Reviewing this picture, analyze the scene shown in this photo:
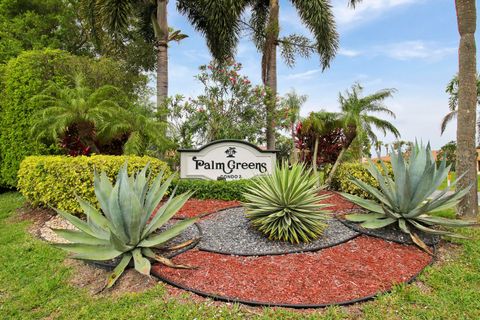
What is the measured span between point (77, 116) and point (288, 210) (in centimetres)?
644

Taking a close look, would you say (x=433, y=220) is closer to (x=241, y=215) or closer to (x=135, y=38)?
(x=241, y=215)

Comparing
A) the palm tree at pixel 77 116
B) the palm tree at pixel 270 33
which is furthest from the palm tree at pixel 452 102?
the palm tree at pixel 77 116

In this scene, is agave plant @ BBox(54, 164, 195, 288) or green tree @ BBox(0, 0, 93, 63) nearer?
agave plant @ BBox(54, 164, 195, 288)

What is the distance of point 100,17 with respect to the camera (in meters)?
11.4

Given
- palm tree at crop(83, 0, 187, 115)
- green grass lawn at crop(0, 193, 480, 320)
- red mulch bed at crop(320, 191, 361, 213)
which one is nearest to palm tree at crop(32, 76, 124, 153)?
palm tree at crop(83, 0, 187, 115)

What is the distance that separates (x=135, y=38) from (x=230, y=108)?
807cm

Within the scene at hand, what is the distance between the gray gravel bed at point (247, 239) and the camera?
14.6 ft

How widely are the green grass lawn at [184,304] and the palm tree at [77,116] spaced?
450cm

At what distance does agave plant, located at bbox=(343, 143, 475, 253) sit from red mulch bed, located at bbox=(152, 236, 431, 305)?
538 millimetres

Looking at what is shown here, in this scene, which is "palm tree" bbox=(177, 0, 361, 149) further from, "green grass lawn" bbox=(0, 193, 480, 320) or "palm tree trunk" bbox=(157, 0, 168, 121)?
"green grass lawn" bbox=(0, 193, 480, 320)

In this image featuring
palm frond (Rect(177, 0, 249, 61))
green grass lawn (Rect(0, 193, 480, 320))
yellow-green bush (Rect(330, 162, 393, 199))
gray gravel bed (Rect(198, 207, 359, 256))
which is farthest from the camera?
palm frond (Rect(177, 0, 249, 61))

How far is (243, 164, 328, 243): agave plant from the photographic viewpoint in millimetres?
4723

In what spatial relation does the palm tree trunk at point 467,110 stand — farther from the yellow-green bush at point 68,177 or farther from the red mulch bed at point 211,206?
the yellow-green bush at point 68,177

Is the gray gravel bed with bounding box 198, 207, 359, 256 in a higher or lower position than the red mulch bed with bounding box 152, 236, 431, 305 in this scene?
higher
